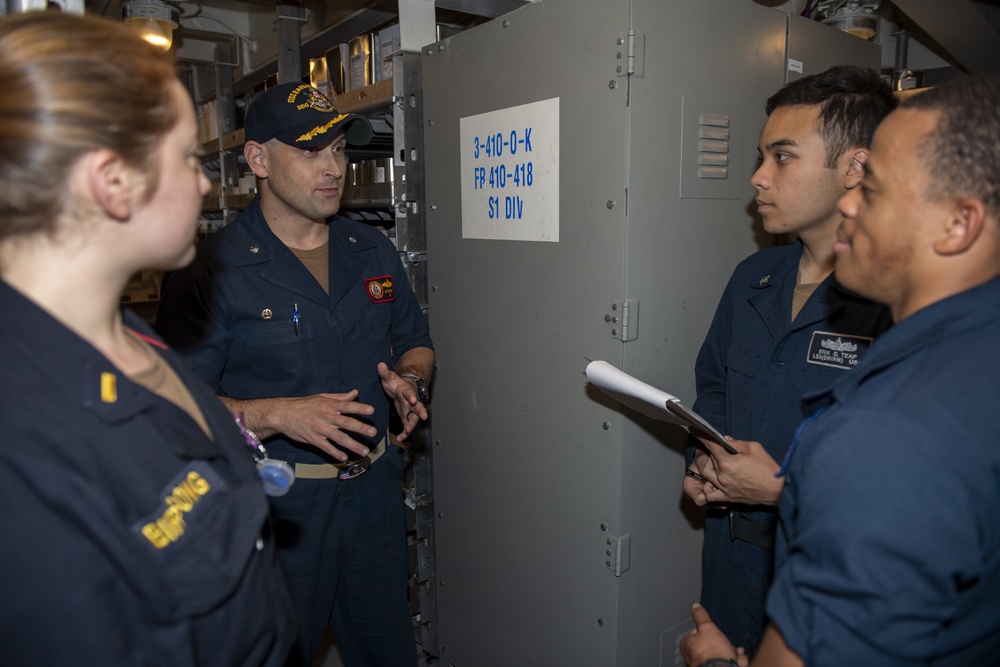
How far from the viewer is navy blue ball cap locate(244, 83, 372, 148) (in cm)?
171

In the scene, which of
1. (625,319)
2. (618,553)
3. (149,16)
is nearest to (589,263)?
(625,319)

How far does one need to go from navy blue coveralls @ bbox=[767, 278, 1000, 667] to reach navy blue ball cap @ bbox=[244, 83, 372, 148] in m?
1.45

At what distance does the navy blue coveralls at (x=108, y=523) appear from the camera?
0.65 metres

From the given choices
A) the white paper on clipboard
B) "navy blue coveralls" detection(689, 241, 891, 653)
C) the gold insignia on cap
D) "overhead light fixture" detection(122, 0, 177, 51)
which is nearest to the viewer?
the white paper on clipboard

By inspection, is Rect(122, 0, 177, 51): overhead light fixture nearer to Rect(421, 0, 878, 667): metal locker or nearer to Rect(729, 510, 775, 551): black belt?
Rect(421, 0, 878, 667): metal locker

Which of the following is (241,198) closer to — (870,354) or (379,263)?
(379,263)

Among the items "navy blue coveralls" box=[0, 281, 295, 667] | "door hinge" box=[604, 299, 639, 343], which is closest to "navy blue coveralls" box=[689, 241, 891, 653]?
"door hinge" box=[604, 299, 639, 343]

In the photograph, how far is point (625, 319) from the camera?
1.47m

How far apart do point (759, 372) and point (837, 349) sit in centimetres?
18

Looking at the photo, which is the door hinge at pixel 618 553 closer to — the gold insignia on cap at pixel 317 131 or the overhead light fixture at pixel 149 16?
the gold insignia on cap at pixel 317 131

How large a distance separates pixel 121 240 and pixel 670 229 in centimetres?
116

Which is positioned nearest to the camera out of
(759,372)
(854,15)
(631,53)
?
(631,53)

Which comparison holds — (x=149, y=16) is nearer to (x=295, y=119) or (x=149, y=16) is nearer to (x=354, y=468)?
(x=295, y=119)

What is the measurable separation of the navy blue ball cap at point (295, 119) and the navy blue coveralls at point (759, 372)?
1148 mm
